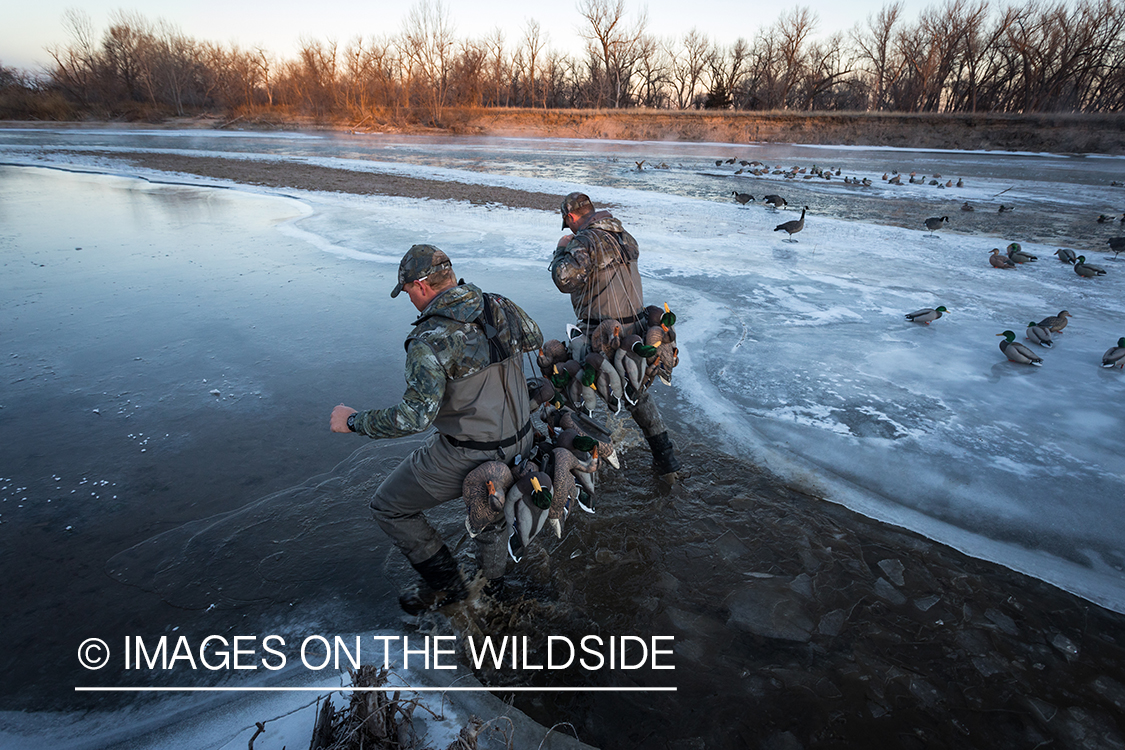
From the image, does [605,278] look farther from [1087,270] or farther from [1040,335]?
[1087,270]

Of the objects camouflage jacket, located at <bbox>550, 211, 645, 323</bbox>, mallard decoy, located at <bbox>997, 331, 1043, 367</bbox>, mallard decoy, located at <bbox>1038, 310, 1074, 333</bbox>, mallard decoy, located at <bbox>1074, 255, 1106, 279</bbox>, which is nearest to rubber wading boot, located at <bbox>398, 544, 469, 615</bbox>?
camouflage jacket, located at <bbox>550, 211, 645, 323</bbox>

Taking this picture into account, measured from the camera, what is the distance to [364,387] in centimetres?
521

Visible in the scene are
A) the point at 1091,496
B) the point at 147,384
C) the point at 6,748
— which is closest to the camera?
the point at 6,748

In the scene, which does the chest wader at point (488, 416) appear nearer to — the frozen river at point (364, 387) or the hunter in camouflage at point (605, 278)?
the frozen river at point (364, 387)

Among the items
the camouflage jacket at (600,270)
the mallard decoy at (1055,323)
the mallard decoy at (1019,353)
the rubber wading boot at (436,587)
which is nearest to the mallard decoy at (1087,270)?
the mallard decoy at (1055,323)

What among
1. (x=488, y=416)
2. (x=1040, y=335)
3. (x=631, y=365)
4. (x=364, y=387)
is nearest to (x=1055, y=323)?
(x=1040, y=335)

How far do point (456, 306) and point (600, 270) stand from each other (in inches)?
62.5

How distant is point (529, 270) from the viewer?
890cm

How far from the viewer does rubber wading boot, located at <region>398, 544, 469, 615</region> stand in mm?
2930

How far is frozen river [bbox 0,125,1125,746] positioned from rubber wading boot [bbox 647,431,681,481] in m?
0.62

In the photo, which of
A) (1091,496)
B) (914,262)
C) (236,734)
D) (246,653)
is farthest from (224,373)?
(914,262)

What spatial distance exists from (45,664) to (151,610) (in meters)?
0.44

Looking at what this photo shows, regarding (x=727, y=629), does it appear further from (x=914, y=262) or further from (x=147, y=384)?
(x=914, y=262)

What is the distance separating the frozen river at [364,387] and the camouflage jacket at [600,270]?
1469 mm
